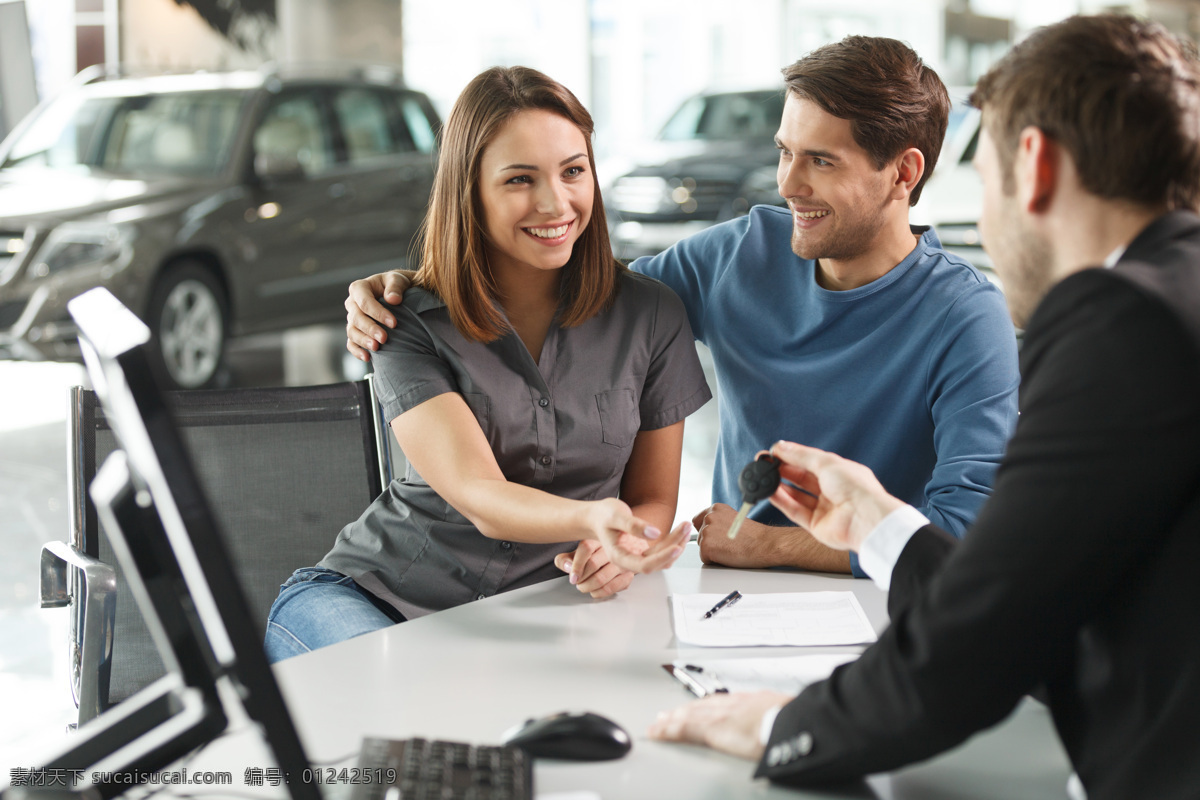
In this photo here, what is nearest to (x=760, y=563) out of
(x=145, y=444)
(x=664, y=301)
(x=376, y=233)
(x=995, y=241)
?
(x=664, y=301)

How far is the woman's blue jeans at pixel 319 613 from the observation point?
1.54 m

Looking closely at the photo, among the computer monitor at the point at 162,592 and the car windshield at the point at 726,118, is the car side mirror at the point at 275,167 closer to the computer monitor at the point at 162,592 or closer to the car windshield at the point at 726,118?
the car windshield at the point at 726,118

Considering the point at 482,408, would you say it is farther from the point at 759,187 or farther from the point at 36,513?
the point at 759,187

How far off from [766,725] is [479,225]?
101cm

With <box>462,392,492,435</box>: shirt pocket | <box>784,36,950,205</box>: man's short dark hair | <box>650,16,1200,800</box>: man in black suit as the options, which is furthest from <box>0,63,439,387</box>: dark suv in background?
<box>650,16,1200,800</box>: man in black suit

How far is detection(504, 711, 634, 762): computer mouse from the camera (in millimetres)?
1023

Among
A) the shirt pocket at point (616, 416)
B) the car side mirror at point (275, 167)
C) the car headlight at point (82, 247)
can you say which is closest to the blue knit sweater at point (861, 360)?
the shirt pocket at point (616, 416)

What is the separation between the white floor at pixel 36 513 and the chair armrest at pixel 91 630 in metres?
0.21

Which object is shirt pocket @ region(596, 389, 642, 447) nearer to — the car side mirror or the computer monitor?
the computer monitor

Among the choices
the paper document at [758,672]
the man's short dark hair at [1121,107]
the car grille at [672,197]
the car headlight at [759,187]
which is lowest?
the car grille at [672,197]

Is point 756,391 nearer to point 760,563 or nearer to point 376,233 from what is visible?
point 760,563

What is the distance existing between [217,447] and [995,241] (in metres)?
1.33

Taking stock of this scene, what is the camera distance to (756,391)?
1.94m

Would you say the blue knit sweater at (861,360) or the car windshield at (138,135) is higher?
the blue knit sweater at (861,360)
